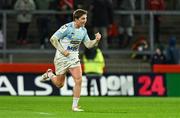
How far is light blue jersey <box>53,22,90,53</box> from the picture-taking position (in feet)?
55.9

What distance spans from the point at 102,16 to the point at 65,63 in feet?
38.2

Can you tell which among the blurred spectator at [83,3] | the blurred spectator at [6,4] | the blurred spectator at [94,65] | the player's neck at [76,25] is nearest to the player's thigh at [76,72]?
the player's neck at [76,25]

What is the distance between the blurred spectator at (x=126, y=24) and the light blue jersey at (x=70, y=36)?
39.4ft

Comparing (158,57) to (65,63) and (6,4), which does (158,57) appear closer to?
(6,4)

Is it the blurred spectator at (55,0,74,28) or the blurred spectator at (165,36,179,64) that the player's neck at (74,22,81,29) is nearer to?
the blurred spectator at (55,0,74,28)

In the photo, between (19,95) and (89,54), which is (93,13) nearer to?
(89,54)

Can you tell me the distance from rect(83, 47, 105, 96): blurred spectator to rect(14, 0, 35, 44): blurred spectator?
317 cm

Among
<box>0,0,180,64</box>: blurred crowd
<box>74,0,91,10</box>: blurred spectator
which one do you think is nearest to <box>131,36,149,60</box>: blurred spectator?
<box>0,0,180,64</box>: blurred crowd

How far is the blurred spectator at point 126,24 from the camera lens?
29156 millimetres

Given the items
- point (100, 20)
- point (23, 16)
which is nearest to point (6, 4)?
point (23, 16)

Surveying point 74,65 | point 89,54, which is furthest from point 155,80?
point 74,65

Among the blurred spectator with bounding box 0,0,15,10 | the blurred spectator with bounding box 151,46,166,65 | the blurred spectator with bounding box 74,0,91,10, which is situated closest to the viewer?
the blurred spectator with bounding box 151,46,166,65

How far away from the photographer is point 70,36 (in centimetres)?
1709

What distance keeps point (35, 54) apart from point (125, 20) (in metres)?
3.78
